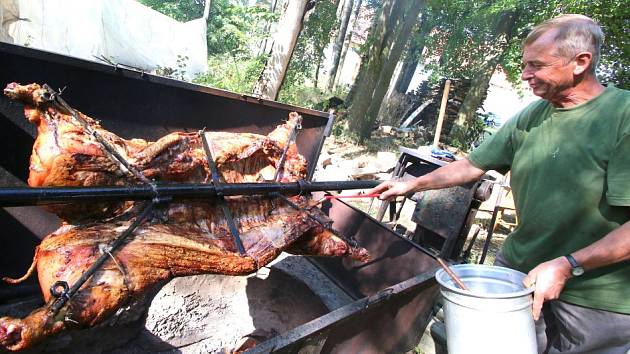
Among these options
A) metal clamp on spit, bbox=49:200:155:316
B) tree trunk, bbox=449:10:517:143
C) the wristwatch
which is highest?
tree trunk, bbox=449:10:517:143

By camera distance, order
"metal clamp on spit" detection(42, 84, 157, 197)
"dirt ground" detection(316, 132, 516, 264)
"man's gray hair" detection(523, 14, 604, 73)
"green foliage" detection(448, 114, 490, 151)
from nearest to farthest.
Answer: "man's gray hair" detection(523, 14, 604, 73), "metal clamp on spit" detection(42, 84, 157, 197), "dirt ground" detection(316, 132, 516, 264), "green foliage" detection(448, 114, 490, 151)

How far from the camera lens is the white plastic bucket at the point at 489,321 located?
1423 millimetres

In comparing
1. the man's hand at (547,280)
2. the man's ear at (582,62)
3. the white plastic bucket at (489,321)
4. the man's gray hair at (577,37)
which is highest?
the man's gray hair at (577,37)

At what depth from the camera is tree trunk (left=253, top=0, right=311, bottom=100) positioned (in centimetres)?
567

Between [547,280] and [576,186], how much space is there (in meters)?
0.72

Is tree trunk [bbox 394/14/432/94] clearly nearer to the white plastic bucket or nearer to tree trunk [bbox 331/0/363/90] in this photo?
tree trunk [bbox 331/0/363/90]

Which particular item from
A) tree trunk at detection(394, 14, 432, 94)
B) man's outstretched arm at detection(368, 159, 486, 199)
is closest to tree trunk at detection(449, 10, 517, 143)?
tree trunk at detection(394, 14, 432, 94)

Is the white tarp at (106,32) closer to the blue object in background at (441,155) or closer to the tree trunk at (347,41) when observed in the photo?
the blue object in background at (441,155)

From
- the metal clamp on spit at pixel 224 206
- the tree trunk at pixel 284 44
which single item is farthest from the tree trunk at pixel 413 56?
the metal clamp on spit at pixel 224 206

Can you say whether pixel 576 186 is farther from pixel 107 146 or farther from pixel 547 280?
pixel 107 146

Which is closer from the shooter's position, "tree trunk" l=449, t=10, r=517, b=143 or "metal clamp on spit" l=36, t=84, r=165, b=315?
"metal clamp on spit" l=36, t=84, r=165, b=315

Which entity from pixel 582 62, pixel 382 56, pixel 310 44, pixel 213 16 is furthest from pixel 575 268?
pixel 213 16

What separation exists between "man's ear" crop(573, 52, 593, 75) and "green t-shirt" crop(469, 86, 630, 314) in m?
0.19

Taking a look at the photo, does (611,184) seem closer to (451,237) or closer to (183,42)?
(451,237)
